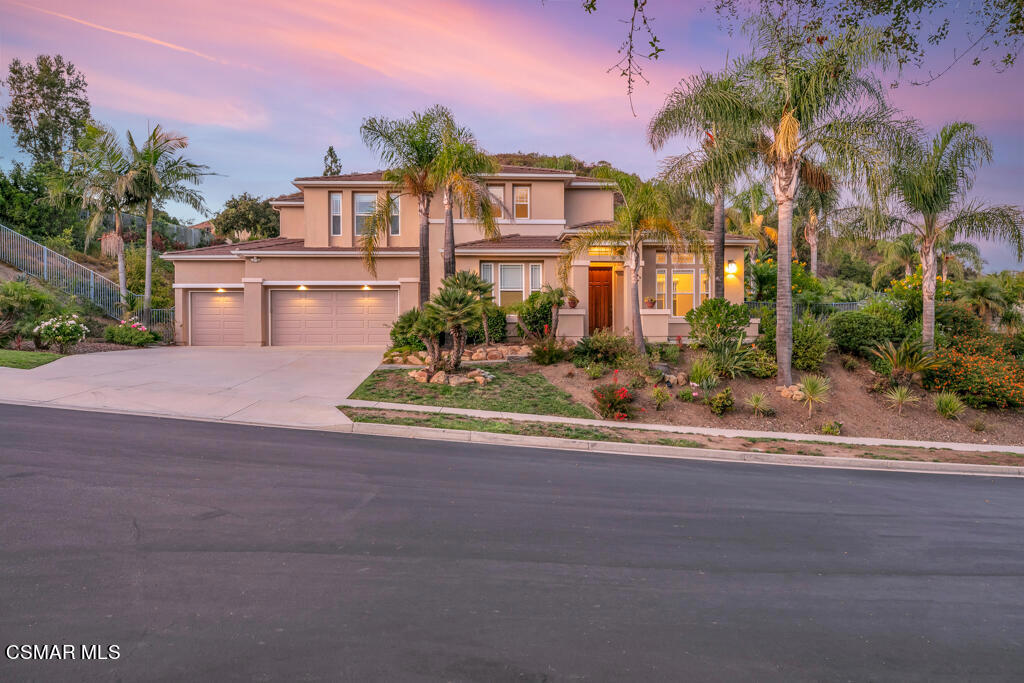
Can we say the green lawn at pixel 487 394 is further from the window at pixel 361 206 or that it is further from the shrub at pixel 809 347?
the window at pixel 361 206

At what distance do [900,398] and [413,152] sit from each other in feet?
52.2

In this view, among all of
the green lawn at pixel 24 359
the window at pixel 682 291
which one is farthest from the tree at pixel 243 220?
the window at pixel 682 291

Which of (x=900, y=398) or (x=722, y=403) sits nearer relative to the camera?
(x=722, y=403)

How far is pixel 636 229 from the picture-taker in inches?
675

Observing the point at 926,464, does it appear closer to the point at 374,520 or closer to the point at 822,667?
the point at 822,667

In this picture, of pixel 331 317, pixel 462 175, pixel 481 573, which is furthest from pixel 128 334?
pixel 481 573

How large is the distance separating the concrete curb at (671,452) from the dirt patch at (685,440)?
0.27m

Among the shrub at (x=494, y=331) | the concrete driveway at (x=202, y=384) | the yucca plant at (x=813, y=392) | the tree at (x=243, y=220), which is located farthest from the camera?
the tree at (x=243, y=220)

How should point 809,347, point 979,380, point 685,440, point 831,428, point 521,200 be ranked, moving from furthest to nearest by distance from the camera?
point 521,200 < point 809,347 < point 979,380 < point 831,428 < point 685,440

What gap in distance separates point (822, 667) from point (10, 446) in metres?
9.78

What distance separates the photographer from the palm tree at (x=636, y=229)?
16.9 meters

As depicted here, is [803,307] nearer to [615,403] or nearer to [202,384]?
[615,403]

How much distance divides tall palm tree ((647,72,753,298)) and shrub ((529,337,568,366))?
595cm

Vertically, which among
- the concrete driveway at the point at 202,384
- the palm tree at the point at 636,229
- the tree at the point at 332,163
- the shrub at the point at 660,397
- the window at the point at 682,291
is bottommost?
the shrub at the point at 660,397
